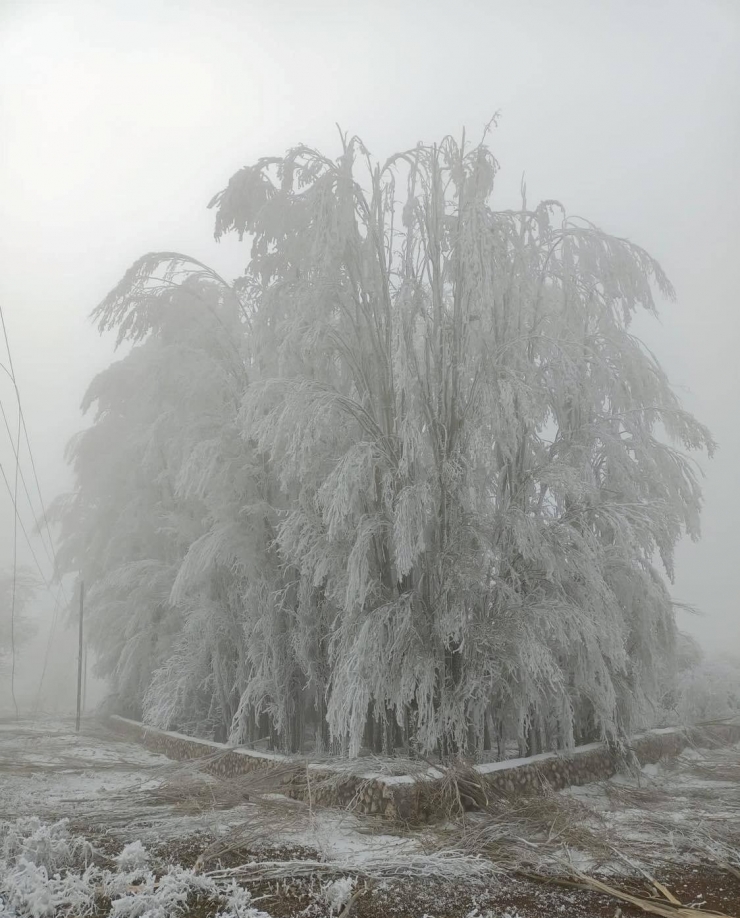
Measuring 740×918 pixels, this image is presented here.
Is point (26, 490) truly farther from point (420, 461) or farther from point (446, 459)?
point (446, 459)

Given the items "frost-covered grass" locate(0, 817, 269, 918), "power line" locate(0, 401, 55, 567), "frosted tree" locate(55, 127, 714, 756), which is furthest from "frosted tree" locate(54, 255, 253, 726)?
"frost-covered grass" locate(0, 817, 269, 918)

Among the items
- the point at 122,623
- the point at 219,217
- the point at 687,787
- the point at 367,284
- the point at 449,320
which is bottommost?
the point at 687,787

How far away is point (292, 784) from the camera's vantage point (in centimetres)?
530

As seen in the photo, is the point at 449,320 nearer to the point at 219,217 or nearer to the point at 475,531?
the point at 475,531

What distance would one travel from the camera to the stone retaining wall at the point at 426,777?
14.7 ft

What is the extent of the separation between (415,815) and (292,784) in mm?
1252

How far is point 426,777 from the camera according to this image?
4.59 metres

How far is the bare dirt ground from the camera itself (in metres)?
3.06

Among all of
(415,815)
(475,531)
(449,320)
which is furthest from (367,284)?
(415,815)

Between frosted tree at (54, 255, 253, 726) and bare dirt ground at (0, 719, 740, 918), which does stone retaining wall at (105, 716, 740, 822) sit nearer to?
bare dirt ground at (0, 719, 740, 918)

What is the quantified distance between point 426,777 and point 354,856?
0.98 m

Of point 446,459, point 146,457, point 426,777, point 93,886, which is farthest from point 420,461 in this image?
point 146,457

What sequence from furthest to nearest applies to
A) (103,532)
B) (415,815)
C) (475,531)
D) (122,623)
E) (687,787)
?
(103,532) → (122,623) → (687,787) → (475,531) → (415,815)

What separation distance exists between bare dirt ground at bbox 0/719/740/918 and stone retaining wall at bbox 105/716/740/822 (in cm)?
16
